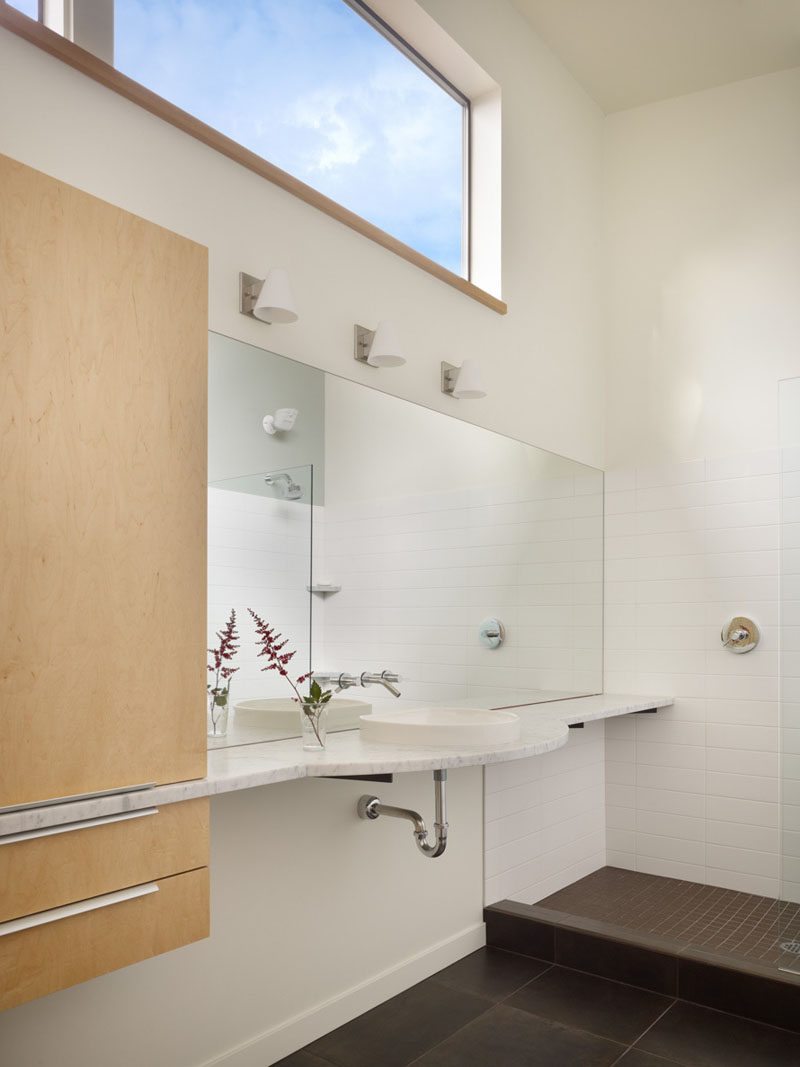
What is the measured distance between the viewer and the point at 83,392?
5.18ft

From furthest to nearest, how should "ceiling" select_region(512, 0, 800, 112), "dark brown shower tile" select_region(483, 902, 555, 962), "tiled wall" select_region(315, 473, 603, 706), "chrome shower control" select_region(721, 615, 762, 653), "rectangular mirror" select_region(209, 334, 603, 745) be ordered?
"chrome shower control" select_region(721, 615, 762, 653)
"ceiling" select_region(512, 0, 800, 112)
"dark brown shower tile" select_region(483, 902, 555, 962)
"tiled wall" select_region(315, 473, 603, 706)
"rectangular mirror" select_region(209, 334, 603, 745)

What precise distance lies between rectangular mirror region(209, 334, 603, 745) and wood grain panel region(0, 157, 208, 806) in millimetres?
434

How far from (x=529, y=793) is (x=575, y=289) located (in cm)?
219

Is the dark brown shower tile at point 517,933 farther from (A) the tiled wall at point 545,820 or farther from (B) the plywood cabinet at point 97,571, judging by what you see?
(B) the plywood cabinet at point 97,571

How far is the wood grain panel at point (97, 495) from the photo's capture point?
4.86ft

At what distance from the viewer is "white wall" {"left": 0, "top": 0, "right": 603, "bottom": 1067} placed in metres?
1.92

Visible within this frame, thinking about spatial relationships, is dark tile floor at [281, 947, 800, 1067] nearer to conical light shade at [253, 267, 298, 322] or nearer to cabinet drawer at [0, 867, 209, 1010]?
cabinet drawer at [0, 867, 209, 1010]

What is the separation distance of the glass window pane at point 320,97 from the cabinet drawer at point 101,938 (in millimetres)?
1928

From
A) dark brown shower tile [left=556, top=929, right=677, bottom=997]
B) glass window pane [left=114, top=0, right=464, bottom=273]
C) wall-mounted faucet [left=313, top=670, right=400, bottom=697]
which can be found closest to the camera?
glass window pane [left=114, top=0, right=464, bottom=273]

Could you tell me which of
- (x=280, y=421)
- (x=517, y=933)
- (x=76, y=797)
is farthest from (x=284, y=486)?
(x=517, y=933)

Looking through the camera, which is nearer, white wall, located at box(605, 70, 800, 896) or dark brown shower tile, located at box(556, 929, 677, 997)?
dark brown shower tile, located at box(556, 929, 677, 997)

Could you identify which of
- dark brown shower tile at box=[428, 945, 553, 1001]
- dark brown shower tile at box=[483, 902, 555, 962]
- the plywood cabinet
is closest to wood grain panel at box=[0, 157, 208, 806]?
the plywood cabinet

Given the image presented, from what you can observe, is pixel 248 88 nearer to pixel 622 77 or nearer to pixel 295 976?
pixel 622 77

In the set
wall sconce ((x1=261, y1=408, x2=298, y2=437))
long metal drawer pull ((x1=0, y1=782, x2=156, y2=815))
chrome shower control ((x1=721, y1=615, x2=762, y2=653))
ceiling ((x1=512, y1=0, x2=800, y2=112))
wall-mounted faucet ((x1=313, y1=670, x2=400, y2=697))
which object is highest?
ceiling ((x1=512, y1=0, x2=800, y2=112))
